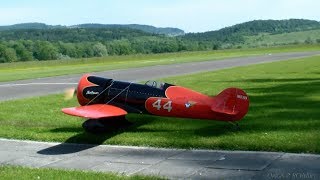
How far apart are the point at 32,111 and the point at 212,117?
8.58 metres

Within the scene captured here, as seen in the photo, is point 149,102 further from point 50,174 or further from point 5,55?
point 5,55

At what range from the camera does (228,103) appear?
12.0m

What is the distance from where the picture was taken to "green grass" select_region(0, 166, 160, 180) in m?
8.82

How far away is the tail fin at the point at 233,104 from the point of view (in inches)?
469

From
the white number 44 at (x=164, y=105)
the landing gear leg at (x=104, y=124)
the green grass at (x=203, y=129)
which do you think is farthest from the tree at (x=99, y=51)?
the white number 44 at (x=164, y=105)

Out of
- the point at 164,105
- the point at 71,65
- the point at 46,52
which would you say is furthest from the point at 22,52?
the point at 164,105

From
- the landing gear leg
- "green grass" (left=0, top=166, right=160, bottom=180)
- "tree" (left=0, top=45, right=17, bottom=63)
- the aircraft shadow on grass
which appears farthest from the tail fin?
"tree" (left=0, top=45, right=17, bottom=63)

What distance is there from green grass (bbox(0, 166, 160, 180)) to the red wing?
253 centimetres

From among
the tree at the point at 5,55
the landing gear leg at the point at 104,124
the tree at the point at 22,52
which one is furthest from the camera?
the tree at the point at 22,52

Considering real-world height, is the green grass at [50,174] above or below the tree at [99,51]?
above

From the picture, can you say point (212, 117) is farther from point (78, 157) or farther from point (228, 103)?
point (78, 157)

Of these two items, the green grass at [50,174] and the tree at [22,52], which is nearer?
the green grass at [50,174]

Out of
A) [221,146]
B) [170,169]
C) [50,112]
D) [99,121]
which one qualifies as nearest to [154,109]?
[99,121]

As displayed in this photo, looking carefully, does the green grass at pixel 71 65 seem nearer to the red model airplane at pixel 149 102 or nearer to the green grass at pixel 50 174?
the red model airplane at pixel 149 102
